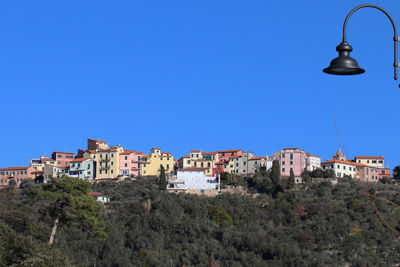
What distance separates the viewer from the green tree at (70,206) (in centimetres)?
4141

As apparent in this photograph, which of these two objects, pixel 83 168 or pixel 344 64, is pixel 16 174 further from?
pixel 344 64

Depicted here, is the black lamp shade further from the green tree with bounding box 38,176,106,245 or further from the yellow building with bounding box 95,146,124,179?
the yellow building with bounding box 95,146,124,179

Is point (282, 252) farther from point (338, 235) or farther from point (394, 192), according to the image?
point (394, 192)

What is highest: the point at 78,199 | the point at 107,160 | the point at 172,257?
the point at 107,160

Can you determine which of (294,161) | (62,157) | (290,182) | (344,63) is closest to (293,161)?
(294,161)

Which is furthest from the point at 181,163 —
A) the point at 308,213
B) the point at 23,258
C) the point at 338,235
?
the point at 23,258

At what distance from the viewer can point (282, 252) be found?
219 feet

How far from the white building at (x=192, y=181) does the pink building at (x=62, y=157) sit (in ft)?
71.8

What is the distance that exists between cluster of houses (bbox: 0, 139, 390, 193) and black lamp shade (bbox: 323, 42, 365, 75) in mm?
81739

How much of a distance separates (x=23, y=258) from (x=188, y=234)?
46545mm

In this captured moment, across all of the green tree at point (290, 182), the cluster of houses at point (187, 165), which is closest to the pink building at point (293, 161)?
the cluster of houses at point (187, 165)

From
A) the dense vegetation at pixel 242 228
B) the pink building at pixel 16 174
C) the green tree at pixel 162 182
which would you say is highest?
the pink building at pixel 16 174

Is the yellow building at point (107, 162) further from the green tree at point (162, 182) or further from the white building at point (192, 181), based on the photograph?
the white building at point (192, 181)

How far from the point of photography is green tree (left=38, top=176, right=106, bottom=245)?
41406mm
